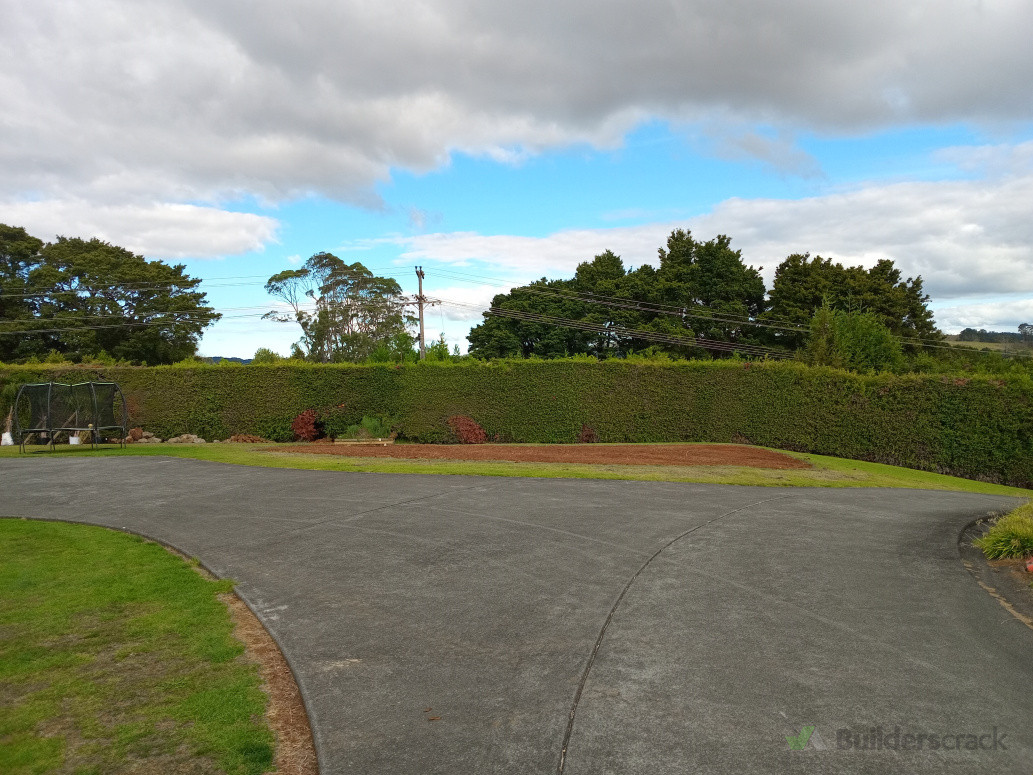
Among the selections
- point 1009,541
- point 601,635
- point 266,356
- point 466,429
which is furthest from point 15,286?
point 1009,541

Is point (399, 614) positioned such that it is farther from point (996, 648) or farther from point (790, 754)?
point (996, 648)

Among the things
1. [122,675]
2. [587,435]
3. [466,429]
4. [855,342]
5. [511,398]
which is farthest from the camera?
[855,342]

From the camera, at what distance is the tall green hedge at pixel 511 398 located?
926 inches

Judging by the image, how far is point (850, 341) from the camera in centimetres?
3119

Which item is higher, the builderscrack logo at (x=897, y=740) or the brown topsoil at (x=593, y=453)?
the builderscrack logo at (x=897, y=740)

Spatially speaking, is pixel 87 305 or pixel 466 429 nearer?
pixel 466 429

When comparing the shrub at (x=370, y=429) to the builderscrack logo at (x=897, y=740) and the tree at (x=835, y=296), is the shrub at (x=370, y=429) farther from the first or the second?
the tree at (x=835, y=296)

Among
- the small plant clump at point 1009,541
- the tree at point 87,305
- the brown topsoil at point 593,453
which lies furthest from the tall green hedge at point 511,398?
the tree at point 87,305

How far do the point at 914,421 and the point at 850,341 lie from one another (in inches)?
439

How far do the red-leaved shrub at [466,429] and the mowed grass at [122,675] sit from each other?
655 inches

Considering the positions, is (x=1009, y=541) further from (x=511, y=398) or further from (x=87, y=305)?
(x=87, y=305)

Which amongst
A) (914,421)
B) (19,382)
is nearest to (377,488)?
(914,421)

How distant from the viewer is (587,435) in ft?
79.2

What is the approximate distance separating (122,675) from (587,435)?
20.5 meters
